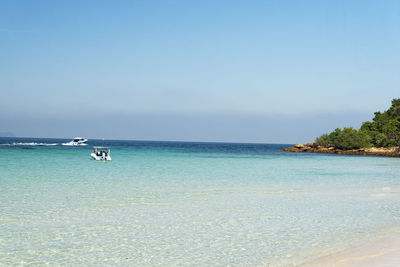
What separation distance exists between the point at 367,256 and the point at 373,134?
10521cm

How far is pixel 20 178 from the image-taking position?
88.2ft

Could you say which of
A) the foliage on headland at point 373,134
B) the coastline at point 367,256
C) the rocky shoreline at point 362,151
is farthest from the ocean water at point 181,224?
the foliage on headland at point 373,134

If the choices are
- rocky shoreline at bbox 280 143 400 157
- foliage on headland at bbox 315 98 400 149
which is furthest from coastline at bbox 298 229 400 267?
foliage on headland at bbox 315 98 400 149

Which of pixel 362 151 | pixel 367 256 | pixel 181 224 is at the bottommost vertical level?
pixel 181 224

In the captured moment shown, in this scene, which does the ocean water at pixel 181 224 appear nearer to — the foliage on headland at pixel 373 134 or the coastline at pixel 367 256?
the coastline at pixel 367 256

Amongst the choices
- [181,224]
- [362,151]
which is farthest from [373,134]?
[181,224]

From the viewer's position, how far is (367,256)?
374 inches

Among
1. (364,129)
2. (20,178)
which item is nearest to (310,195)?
(20,178)

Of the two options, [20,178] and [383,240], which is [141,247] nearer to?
[383,240]

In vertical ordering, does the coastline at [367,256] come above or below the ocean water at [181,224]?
above

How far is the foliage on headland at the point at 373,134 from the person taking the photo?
99.0 meters

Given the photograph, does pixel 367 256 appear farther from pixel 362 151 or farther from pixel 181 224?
pixel 362 151

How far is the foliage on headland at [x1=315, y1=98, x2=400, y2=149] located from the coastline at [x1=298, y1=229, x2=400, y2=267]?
308ft

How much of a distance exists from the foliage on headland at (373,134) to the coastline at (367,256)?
93838 millimetres
